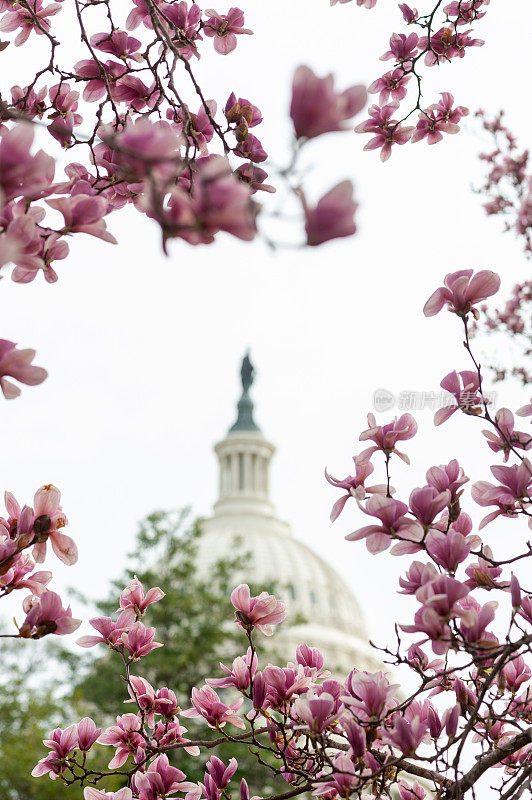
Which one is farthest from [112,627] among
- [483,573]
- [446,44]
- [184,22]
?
[446,44]

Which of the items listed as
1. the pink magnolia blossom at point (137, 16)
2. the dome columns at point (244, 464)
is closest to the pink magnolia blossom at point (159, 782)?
the pink magnolia blossom at point (137, 16)

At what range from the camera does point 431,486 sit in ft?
8.18

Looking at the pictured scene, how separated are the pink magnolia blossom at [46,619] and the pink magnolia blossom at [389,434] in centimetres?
97

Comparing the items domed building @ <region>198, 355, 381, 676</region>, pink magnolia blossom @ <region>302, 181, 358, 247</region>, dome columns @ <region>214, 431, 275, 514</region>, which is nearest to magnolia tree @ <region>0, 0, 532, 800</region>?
pink magnolia blossom @ <region>302, 181, 358, 247</region>

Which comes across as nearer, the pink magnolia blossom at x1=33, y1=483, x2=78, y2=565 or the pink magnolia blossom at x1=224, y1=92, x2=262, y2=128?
the pink magnolia blossom at x1=33, y1=483, x2=78, y2=565

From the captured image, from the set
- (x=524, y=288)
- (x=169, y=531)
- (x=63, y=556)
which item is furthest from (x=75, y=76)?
(x=169, y=531)

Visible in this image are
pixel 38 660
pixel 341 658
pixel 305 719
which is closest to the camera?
pixel 305 719

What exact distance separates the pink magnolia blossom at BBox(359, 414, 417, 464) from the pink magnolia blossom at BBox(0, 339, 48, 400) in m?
1.07

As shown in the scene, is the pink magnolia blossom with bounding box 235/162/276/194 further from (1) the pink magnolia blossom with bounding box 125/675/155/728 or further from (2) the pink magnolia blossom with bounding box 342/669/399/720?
(1) the pink magnolia blossom with bounding box 125/675/155/728

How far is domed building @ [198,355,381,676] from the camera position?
54344 mm

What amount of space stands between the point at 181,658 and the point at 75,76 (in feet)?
58.8

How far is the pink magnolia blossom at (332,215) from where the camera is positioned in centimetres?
132

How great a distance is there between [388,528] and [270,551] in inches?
2310

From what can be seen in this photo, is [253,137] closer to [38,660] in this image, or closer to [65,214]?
[65,214]
